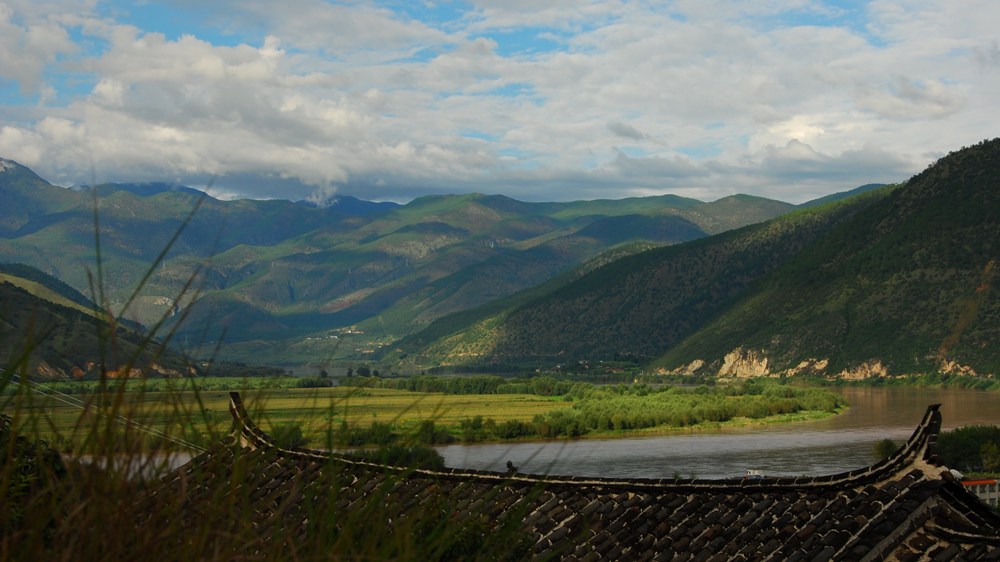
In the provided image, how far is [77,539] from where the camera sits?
9.70 feet

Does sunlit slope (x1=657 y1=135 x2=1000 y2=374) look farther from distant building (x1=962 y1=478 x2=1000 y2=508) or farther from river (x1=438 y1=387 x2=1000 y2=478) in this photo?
distant building (x1=962 y1=478 x2=1000 y2=508)

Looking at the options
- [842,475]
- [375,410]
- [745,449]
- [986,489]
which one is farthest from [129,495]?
[745,449]

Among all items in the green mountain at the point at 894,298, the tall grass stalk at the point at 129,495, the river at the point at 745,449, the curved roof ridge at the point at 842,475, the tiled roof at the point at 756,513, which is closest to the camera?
the tall grass stalk at the point at 129,495

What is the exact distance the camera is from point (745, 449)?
2800 inches

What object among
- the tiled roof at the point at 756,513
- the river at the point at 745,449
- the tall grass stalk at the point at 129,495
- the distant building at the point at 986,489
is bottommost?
the river at the point at 745,449

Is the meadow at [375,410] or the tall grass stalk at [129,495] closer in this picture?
the tall grass stalk at [129,495]

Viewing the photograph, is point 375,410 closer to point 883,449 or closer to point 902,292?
point 883,449

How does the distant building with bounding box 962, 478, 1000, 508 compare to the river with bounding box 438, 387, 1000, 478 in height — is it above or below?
above

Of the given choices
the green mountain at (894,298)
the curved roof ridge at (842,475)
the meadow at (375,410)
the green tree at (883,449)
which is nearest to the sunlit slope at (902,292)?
the green mountain at (894,298)

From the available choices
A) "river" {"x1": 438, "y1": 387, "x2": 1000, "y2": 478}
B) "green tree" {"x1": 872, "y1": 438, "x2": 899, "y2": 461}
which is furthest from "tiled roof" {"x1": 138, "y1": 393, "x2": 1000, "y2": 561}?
"green tree" {"x1": 872, "y1": 438, "x2": 899, "y2": 461}

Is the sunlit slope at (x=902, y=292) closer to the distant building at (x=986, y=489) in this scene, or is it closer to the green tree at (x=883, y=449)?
the green tree at (x=883, y=449)

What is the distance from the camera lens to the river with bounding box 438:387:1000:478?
2291 inches

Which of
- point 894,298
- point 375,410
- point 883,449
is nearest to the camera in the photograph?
point 375,410

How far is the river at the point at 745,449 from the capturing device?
2291 inches
